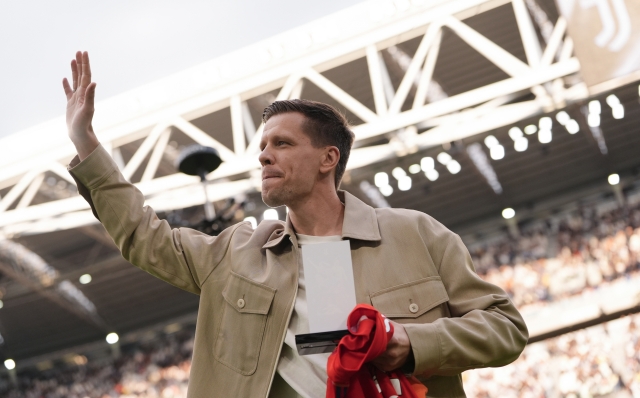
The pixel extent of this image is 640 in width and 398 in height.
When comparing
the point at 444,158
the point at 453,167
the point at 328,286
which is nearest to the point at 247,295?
the point at 328,286

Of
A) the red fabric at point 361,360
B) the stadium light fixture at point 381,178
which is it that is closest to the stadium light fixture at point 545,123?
the stadium light fixture at point 381,178

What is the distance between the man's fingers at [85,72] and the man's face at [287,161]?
1.68 ft

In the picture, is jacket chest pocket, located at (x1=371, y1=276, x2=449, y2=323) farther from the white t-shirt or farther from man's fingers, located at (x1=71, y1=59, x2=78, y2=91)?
man's fingers, located at (x1=71, y1=59, x2=78, y2=91)

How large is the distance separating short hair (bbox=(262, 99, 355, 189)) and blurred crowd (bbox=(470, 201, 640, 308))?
10889mm

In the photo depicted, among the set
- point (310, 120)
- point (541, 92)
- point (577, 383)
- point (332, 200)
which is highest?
point (541, 92)

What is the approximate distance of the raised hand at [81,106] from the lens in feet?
6.29

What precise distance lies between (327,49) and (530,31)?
281cm

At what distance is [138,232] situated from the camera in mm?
1910

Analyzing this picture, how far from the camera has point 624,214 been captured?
15.3 m

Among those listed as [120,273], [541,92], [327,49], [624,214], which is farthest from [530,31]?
[120,273]

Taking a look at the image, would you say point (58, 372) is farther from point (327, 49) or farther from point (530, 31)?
point (530, 31)

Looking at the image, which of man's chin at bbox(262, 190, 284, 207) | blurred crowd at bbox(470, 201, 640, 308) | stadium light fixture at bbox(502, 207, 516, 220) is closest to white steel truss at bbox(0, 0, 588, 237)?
blurred crowd at bbox(470, 201, 640, 308)

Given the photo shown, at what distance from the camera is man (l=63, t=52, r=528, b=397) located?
1741 millimetres

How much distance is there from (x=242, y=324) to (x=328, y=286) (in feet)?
1.20
